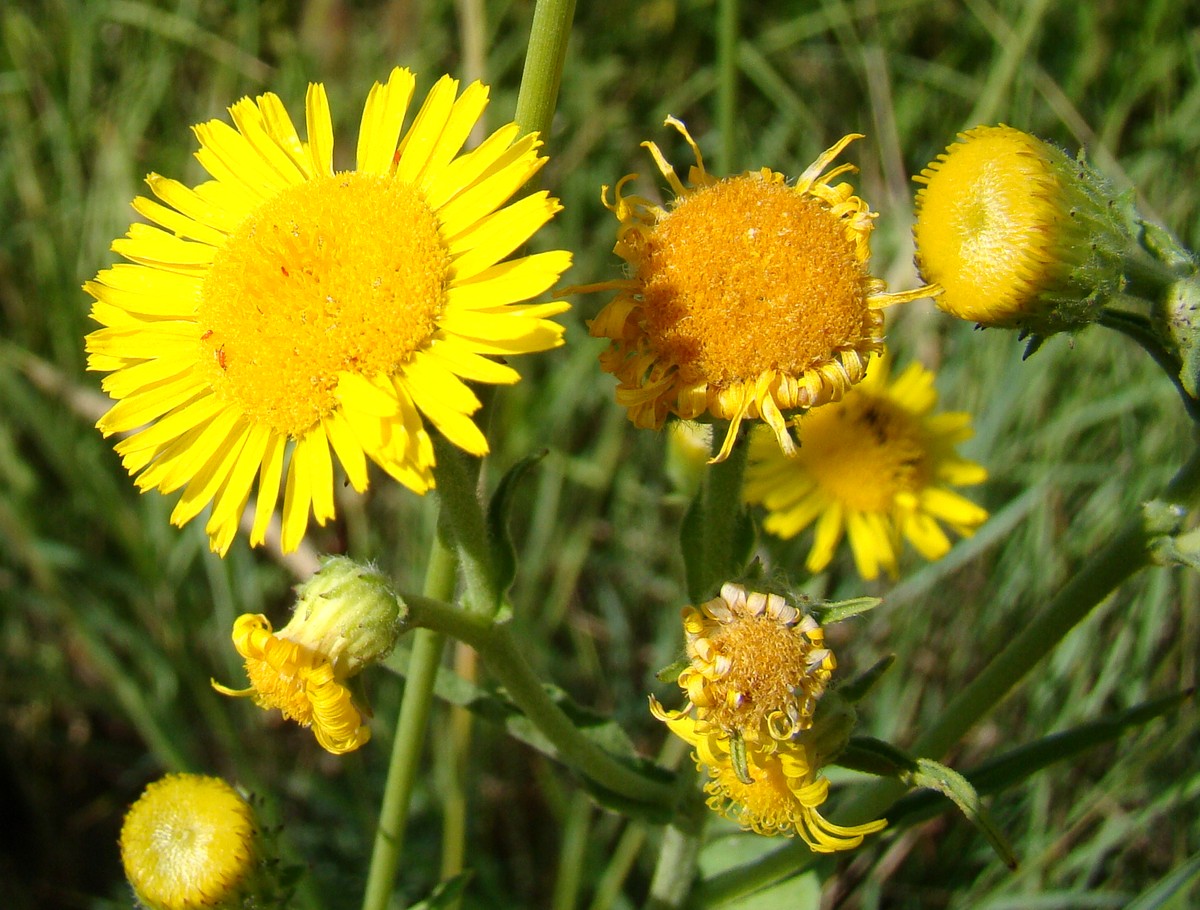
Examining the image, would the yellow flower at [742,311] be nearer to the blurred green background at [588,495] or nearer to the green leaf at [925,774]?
the green leaf at [925,774]

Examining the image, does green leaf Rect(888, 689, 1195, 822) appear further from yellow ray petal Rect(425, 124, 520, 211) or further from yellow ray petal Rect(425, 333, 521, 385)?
yellow ray petal Rect(425, 124, 520, 211)

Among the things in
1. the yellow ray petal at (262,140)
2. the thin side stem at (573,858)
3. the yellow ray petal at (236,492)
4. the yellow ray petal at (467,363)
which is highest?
the yellow ray petal at (262,140)

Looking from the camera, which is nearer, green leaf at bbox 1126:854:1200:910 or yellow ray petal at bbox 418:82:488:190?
yellow ray petal at bbox 418:82:488:190

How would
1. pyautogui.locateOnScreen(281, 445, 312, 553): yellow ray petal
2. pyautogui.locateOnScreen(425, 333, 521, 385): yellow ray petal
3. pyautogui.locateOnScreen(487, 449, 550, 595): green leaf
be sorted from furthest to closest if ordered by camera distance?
pyautogui.locateOnScreen(487, 449, 550, 595): green leaf → pyautogui.locateOnScreen(281, 445, 312, 553): yellow ray petal → pyautogui.locateOnScreen(425, 333, 521, 385): yellow ray petal

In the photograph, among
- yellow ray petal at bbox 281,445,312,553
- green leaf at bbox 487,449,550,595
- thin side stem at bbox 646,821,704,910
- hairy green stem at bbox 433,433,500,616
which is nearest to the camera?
yellow ray petal at bbox 281,445,312,553

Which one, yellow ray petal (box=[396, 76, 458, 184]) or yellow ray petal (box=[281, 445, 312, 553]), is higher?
yellow ray petal (box=[396, 76, 458, 184])

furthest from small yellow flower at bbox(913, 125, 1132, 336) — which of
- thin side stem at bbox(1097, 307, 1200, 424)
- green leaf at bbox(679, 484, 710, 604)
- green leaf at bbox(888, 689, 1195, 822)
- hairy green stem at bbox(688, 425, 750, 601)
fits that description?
green leaf at bbox(888, 689, 1195, 822)

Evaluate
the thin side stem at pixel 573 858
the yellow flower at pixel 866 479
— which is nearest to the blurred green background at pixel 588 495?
the thin side stem at pixel 573 858
